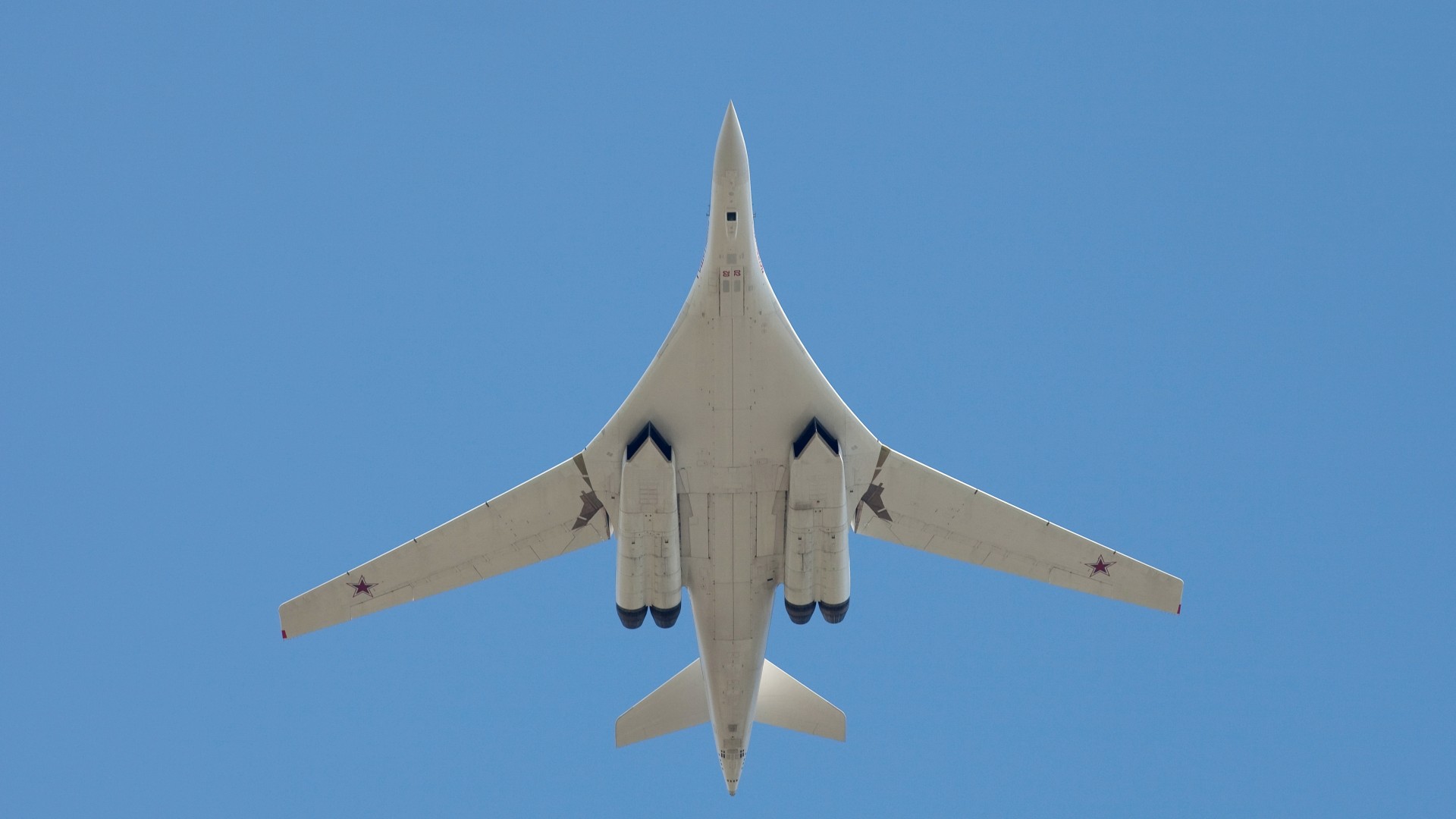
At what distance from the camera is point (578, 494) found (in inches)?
992

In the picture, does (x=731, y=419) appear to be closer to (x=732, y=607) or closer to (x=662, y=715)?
(x=732, y=607)

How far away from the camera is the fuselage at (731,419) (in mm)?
21391

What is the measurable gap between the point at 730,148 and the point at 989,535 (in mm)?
10806

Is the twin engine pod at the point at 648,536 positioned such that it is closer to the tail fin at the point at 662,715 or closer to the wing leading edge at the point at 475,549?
the wing leading edge at the point at 475,549

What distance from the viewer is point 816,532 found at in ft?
78.4

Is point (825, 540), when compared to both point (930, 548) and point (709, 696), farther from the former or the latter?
point (709, 696)

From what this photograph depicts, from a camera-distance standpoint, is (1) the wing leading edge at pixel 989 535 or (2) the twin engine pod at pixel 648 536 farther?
(1) the wing leading edge at pixel 989 535

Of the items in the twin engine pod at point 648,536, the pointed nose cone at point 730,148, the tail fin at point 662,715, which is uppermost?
the pointed nose cone at point 730,148

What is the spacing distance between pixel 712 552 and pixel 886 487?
3946 millimetres

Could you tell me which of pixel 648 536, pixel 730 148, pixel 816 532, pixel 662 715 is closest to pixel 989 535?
pixel 816 532

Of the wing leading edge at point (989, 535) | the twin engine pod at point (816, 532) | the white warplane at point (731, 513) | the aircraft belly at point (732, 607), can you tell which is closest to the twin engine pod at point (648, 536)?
the white warplane at point (731, 513)

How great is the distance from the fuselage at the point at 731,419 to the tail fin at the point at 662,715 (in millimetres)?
3295

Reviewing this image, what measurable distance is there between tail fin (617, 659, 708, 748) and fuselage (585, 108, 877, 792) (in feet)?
10.8

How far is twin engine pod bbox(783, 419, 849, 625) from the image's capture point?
23094mm
